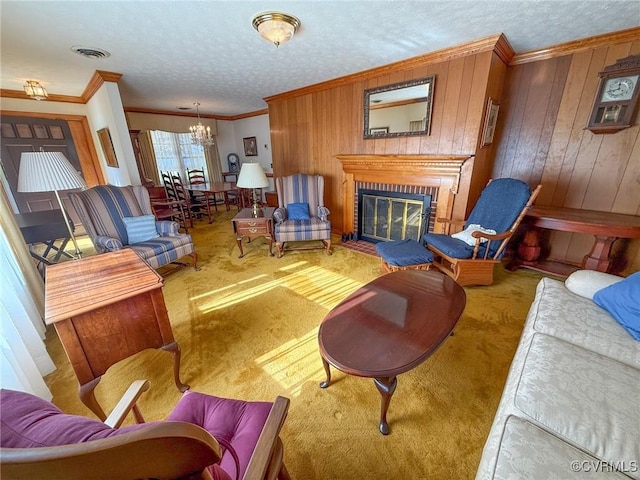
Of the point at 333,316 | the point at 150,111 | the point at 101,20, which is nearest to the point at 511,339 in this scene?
the point at 333,316

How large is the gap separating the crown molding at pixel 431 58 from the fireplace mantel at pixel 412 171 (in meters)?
0.95

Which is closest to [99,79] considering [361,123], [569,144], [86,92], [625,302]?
[86,92]

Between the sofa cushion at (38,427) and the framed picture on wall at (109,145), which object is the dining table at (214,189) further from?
the sofa cushion at (38,427)

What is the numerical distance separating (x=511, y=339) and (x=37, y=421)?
2346 millimetres

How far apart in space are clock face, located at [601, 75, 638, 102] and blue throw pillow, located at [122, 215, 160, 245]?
466 cm

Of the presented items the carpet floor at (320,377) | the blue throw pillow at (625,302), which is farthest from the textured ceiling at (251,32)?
the carpet floor at (320,377)

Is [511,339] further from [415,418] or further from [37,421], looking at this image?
[37,421]

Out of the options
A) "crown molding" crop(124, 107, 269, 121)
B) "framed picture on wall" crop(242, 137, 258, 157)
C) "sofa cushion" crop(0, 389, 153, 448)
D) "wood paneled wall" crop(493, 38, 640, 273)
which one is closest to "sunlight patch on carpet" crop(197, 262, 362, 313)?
"sofa cushion" crop(0, 389, 153, 448)

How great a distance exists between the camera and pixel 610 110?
2320mm

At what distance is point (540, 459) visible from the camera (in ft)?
2.48

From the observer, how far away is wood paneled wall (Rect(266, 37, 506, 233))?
248 cm

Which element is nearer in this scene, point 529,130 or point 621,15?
point 621,15

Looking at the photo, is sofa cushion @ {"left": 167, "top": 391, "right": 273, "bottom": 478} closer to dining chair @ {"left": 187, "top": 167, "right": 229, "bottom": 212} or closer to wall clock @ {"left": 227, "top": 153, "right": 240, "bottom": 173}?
dining chair @ {"left": 187, "top": 167, "right": 229, "bottom": 212}

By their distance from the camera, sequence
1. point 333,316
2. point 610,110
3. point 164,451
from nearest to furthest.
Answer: point 164,451
point 333,316
point 610,110
